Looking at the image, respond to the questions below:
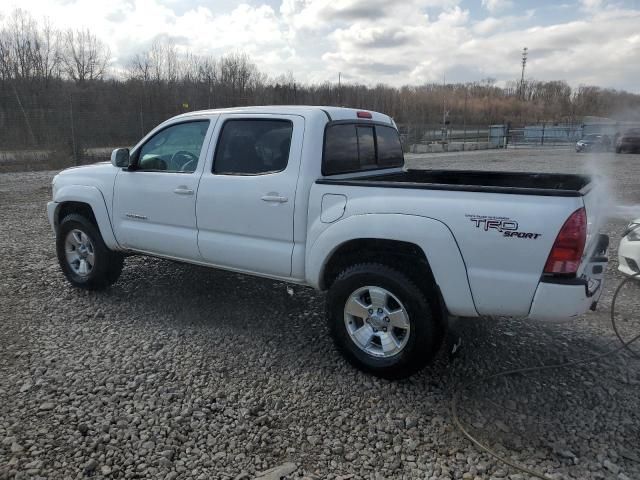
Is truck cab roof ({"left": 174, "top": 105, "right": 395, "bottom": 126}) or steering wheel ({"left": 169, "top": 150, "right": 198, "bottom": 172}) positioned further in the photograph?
steering wheel ({"left": 169, "top": 150, "right": 198, "bottom": 172})

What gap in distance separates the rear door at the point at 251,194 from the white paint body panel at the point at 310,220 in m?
0.01

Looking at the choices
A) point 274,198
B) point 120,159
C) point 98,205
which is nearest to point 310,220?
point 274,198

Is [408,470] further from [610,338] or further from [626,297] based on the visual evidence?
[626,297]

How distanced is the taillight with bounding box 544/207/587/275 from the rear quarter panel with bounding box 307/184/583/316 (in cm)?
4

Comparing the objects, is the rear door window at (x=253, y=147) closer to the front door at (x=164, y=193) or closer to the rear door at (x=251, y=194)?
the rear door at (x=251, y=194)

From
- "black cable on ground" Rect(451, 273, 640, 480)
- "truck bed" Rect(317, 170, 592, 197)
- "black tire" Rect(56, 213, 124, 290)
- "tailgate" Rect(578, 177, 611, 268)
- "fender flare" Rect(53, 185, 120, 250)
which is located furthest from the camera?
"black tire" Rect(56, 213, 124, 290)

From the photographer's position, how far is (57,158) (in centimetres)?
2041

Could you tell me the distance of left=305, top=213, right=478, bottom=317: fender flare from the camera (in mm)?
3150

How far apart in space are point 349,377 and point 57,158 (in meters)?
20.3

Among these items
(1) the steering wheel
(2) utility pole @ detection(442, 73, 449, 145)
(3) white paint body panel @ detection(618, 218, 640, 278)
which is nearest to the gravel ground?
(3) white paint body panel @ detection(618, 218, 640, 278)

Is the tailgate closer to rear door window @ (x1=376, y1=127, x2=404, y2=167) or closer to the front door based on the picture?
rear door window @ (x1=376, y1=127, x2=404, y2=167)

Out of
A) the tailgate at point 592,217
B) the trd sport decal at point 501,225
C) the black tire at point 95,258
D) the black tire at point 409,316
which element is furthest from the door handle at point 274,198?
the black tire at point 95,258

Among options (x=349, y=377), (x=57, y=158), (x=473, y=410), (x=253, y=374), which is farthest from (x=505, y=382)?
(x=57, y=158)

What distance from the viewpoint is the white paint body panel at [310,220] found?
2.96m
